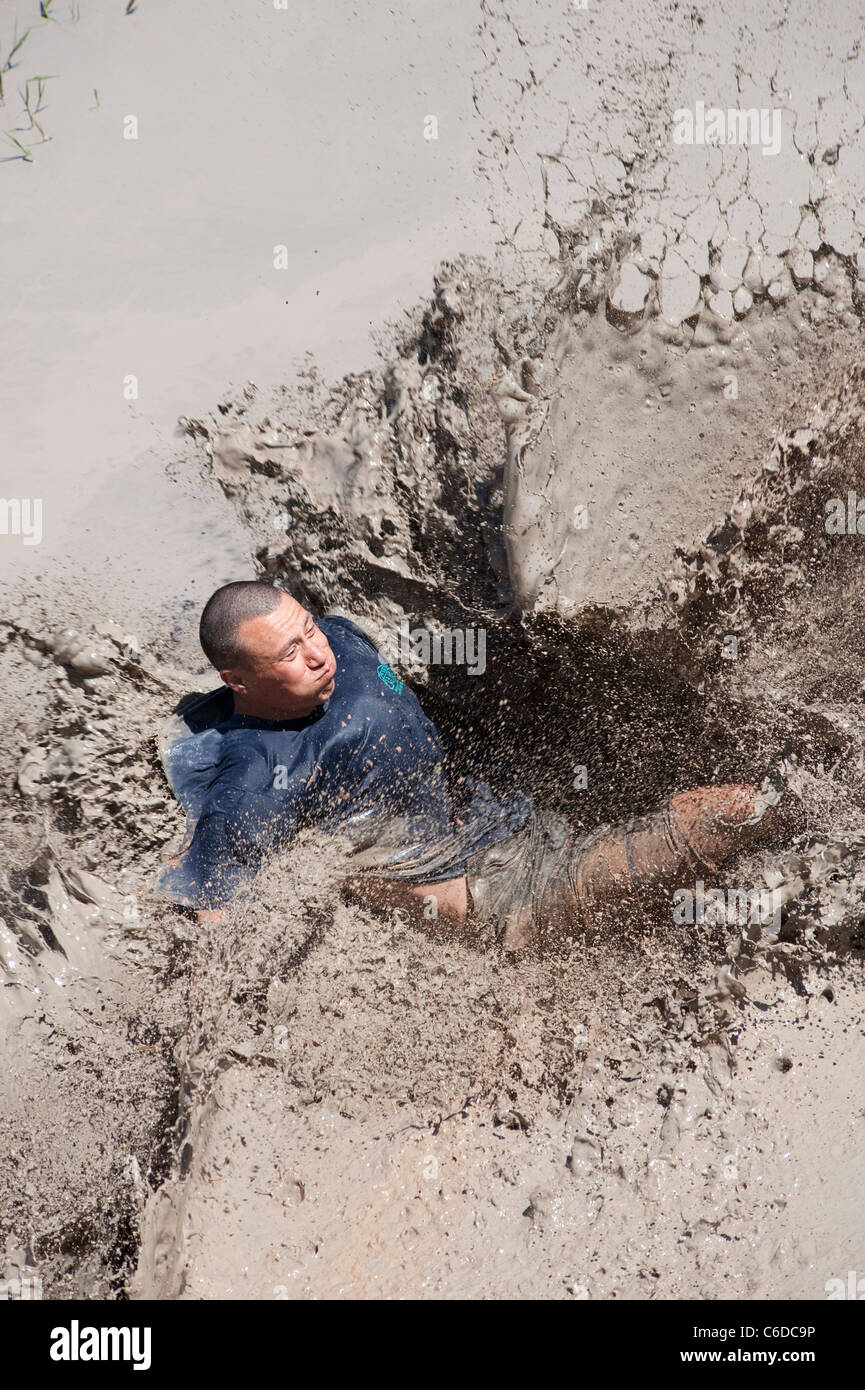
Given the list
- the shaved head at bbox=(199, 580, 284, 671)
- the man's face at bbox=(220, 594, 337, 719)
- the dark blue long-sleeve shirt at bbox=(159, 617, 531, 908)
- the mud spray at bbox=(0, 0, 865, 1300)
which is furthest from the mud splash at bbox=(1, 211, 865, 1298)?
the shaved head at bbox=(199, 580, 284, 671)

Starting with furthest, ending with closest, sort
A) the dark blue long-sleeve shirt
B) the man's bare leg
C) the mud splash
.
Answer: the man's bare leg → the mud splash → the dark blue long-sleeve shirt

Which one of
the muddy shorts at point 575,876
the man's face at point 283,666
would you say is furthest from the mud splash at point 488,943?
the man's face at point 283,666

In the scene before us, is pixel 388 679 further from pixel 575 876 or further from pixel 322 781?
pixel 575 876

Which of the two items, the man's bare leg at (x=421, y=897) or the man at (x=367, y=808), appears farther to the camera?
the man's bare leg at (x=421, y=897)

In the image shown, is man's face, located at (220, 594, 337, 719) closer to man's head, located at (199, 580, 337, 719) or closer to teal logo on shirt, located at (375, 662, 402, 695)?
man's head, located at (199, 580, 337, 719)

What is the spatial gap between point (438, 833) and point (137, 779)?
1.15 m

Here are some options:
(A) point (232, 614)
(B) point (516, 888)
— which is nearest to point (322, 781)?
(A) point (232, 614)

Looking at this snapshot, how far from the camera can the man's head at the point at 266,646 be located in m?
2.31

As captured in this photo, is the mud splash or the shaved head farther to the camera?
the mud splash

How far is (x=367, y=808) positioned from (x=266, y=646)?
25.0 inches

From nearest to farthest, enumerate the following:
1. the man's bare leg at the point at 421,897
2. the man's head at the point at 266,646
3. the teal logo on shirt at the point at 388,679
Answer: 1. the man's head at the point at 266,646
2. the teal logo on shirt at the point at 388,679
3. the man's bare leg at the point at 421,897

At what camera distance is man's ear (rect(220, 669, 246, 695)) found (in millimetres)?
2406

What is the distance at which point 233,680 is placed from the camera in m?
2.44

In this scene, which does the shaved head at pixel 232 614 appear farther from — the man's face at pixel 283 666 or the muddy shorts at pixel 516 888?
the muddy shorts at pixel 516 888
